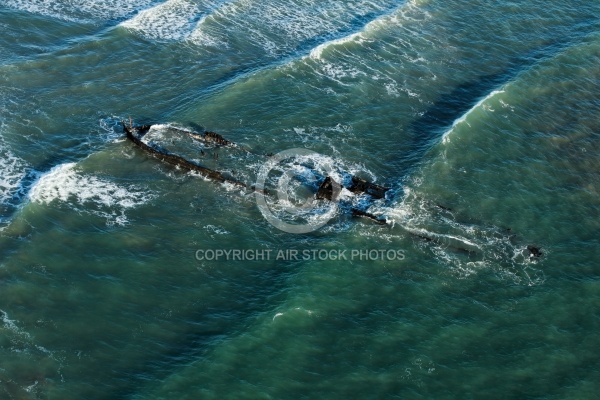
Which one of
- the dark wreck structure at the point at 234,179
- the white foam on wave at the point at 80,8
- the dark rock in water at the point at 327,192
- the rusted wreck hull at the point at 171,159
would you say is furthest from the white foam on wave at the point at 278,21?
the dark rock in water at the point at 327,192

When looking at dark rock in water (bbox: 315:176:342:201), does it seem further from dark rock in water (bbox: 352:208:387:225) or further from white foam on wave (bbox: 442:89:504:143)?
white foam on wave (bbox: 442:89:504:143)

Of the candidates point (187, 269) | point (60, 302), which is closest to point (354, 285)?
point (187, 269)

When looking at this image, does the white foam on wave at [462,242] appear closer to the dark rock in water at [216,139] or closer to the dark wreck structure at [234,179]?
the dark wreck structure at [234,179]

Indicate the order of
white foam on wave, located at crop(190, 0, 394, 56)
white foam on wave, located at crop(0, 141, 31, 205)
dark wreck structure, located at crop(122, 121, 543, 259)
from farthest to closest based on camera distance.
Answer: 1. white foam on wave, located at crop(190, 0, 394, 56)
2. white foam on wave, located at crop(0, 141, 31, 205)
3. dark wreck structure, located at crop(122, 121, 543, 259)

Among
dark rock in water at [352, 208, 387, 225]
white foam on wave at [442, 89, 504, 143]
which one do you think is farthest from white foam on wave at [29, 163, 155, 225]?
white foam on wave at [442, 89, 504, 143]

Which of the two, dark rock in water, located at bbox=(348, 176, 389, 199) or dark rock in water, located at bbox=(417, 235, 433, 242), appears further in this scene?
dark rock in water, located at bbox=(348, 176, 389, 199)

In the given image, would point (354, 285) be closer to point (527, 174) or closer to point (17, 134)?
point (527, 174)

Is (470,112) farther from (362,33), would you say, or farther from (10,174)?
(10,174)
